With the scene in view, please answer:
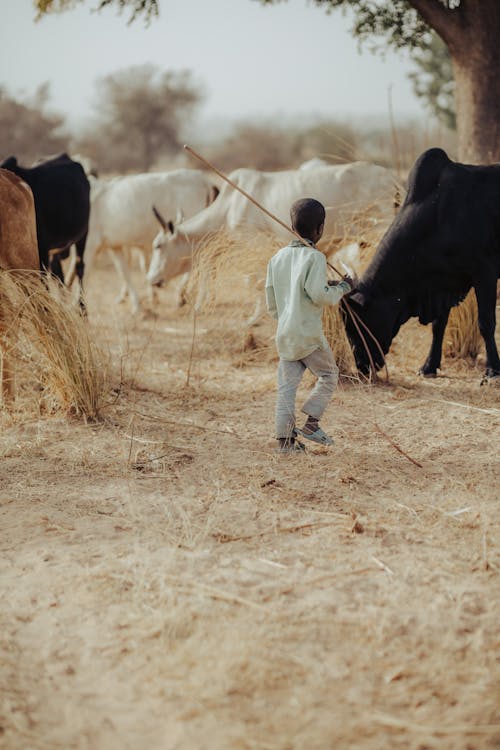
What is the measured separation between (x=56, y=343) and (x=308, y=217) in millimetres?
1807

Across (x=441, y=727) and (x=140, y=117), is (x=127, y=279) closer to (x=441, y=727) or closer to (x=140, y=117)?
(x=441, y=727)

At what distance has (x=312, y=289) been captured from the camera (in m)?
4.00

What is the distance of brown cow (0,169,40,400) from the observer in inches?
203

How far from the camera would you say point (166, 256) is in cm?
900

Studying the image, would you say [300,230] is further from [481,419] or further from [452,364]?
[452,364]

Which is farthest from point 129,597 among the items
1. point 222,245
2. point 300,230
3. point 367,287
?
point 222,245

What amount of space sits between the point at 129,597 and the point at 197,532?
58 cm

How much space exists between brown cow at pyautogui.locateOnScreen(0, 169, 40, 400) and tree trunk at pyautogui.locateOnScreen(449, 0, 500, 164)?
4.42 metres

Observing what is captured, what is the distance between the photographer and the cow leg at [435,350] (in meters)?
6.04

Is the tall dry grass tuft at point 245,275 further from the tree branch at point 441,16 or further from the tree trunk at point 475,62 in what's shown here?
the tree branch at point 441,16

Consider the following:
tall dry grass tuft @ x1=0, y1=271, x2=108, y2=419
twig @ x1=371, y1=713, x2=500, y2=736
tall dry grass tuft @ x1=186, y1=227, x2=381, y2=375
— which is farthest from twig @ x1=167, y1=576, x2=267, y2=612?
tall dry grass tuft @ x1=186, y1=227, x2=381, y2=375

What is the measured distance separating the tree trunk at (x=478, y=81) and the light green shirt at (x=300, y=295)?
4.23 metres

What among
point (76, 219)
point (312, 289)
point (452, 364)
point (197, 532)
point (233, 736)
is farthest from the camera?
point (76, 219)

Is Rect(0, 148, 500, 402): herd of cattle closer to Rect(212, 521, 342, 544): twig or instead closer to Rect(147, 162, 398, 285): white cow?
Rect(147, 162, 398, 285): white cow
